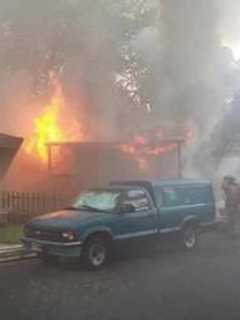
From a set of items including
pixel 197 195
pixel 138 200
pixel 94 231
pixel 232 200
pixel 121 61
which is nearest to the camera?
pixel 94 231

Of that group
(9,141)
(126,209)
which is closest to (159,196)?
(126,209)

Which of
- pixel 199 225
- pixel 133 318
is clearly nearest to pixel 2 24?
pixel 199 225

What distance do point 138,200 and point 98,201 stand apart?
816 mm

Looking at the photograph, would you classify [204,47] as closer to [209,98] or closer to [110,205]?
[209,98]

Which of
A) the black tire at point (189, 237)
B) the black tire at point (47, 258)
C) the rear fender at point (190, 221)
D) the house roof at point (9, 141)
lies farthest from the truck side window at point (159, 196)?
the house roof at point (9, 141)

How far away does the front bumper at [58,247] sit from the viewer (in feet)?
34.4

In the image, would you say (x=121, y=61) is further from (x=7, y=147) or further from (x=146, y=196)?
(x=146, y=196)

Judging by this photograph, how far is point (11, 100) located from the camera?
27.1 m

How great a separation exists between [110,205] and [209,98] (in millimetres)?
12207

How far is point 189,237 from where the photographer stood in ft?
42.3

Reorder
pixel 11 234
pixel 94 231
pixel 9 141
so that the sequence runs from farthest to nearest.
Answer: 1. pixel 9 141
2. pixel 11 234
3. pixel 94 231

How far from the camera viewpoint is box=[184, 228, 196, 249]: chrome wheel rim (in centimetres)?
1283

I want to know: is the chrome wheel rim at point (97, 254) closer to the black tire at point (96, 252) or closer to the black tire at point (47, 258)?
the black tire at point (96, 252)

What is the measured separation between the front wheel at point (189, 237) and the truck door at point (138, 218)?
3.17 ft
